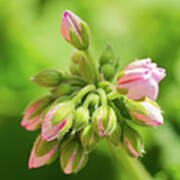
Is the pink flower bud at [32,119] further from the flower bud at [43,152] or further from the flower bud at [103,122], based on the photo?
the flower bud at [103,122]

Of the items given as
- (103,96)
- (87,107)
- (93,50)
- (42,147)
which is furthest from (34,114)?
(93,50)

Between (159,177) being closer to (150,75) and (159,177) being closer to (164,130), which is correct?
(164,130)

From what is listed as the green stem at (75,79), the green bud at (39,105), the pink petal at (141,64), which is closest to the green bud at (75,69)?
the green stem at (75,79)

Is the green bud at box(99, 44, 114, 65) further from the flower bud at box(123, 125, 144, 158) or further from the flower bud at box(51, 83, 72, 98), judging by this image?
the flower bud at box(123, 125, 144, 158)

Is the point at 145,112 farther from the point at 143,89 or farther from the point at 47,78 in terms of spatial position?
the point at 47,78

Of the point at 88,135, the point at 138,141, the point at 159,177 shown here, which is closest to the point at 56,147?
the point at 88,135

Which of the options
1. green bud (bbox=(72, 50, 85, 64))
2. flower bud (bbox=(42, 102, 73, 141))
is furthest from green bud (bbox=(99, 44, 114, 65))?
flower bud (bbox=(42, 102, 73, 141))

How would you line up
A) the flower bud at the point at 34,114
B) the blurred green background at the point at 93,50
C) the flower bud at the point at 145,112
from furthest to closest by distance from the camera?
the blurred green background at the point at 93,50 < the flower bud at the point at 34,114 < the flower bud at the point at 145,112
